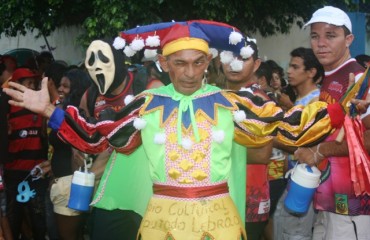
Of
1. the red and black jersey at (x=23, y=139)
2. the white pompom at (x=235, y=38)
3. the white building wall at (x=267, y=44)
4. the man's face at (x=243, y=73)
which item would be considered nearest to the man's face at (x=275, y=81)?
the red and black jersey at (x=23, y=139)

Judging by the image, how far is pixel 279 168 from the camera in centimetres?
621

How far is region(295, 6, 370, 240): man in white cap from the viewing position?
14.5 ft

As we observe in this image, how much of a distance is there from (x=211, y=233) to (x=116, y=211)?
1.55 meters

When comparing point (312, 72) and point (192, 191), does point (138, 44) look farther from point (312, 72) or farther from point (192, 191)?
point (312, 72)

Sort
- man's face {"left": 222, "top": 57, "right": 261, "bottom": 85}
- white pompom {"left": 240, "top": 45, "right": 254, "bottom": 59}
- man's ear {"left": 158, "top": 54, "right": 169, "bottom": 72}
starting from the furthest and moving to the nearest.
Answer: man's face {"left": 222, "top": 57, "right": 261, "bottom": 85}, white pompom {"left": 240, "top": 45, "right": 254, "bottom": 59}, man's ear {"left": 158, "top": 54, "right": 169, "bottom": 72}

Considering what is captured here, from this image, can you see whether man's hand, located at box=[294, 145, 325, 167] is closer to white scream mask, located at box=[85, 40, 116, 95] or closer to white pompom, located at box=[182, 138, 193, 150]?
white pompom, located at box=[182, 138, 193, 150]

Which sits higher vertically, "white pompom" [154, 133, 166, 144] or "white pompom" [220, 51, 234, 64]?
"white pompom" [220, 51, 234, 64]

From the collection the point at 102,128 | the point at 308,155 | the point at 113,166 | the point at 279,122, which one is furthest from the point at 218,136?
the point at 113,166

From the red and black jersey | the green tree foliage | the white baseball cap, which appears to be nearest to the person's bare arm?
the white baseball cap

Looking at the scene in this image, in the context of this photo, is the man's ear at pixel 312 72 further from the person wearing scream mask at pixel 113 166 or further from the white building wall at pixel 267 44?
the white building wall at pixel 267 44

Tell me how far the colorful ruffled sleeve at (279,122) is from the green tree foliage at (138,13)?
596 centimetres

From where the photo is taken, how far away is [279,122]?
392cm

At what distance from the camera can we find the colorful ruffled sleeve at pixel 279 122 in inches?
152

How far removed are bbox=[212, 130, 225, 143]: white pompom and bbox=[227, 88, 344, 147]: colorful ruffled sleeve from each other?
13 cm
